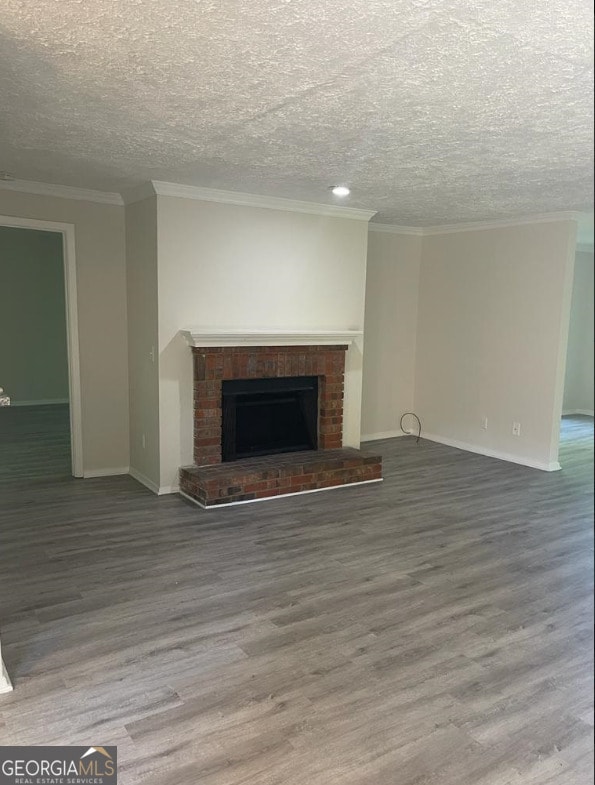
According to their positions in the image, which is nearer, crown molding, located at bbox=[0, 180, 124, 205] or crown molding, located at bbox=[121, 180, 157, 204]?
crown molding, located at bbox=[121, 180, 157, 204]

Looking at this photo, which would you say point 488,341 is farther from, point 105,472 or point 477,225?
point 105,472

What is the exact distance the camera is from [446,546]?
3.47 m

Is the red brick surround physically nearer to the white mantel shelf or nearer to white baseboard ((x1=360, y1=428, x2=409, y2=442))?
the white mantel shelf

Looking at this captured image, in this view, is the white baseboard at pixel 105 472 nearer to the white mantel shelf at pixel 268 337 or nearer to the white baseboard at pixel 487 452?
the white mantel shelf at pixel 268 337

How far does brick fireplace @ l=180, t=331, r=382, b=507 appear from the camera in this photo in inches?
165

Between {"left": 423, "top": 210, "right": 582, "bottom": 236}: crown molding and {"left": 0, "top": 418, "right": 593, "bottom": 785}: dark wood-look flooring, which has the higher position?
{"left": 423, "top": 210, "right": 582, "bottom": 236}: crown molding

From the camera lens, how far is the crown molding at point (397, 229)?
19.3 ft

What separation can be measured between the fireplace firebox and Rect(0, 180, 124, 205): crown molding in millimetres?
1719

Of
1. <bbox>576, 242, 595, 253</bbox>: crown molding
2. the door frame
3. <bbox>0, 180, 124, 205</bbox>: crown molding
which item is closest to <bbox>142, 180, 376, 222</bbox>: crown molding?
<bbox>0, 180, 124, 205</bbox>: crown molding

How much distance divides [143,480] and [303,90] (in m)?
3.26

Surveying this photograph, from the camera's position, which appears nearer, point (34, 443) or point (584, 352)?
point (584, 352)

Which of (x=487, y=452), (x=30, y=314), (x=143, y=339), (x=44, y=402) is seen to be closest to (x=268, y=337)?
(x=143, y=339)

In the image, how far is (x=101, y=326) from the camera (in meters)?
4.67

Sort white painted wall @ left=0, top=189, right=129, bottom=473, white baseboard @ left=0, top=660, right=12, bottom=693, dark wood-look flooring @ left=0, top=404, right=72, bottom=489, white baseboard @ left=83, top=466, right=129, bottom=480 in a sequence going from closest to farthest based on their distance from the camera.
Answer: white baseboard @ left=0, top=660, right=12, bottom=693 < white painted wall @ left=0, top=189, right=129, bottom=473 < white baseboard @ left=83, top=466, right=129, bottom=480 < dark wood-look flooring @ left=0, top=404, right=72, bottom=489
